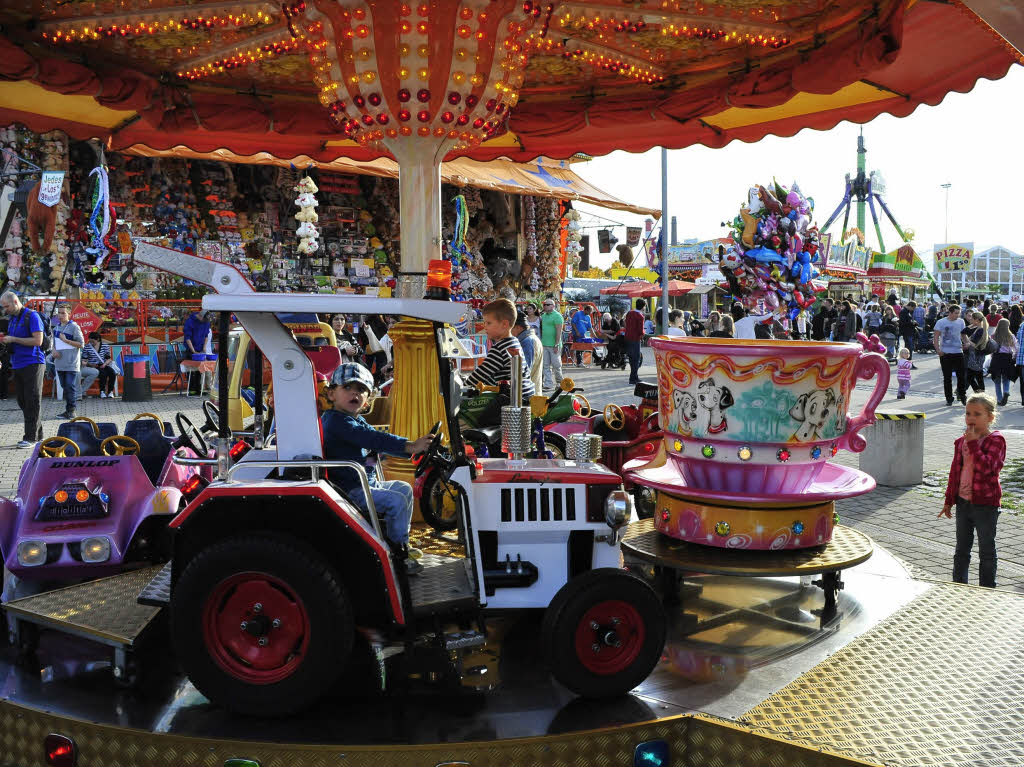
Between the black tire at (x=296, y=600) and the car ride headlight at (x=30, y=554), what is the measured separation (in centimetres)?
152

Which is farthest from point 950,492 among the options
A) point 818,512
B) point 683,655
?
point 683,655

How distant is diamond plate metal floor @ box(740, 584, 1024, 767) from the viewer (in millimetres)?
2807

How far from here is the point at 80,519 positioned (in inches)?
168

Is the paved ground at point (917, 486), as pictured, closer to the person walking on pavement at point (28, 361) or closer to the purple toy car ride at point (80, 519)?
the person walking on pavement at point (28, 361)

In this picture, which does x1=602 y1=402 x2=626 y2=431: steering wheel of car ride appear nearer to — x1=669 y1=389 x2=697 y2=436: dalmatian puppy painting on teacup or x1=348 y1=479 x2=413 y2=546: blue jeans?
x1=669 y1=389 x2=697 y2=436: dalmatian puppy painting on teacup

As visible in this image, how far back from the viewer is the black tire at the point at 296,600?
2.94 m

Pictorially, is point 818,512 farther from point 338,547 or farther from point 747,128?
point 747,128

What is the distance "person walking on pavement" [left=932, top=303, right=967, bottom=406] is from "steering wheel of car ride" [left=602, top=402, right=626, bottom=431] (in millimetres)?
9942

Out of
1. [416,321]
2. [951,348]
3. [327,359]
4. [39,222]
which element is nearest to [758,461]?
[416,321]

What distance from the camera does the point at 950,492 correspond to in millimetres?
4934

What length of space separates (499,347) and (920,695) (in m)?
3.50

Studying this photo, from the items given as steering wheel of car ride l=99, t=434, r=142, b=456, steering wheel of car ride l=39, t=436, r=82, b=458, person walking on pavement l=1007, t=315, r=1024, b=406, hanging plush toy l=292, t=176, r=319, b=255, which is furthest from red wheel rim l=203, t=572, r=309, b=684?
hanging plush toy l=292, t=176, r=319, b=255

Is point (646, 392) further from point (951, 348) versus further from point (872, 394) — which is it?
point (951, 348)

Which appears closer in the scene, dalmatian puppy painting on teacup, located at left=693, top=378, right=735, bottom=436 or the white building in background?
dalmatian puppy painting on teacup, located at left=693, top=378, right=735, bottom=436
